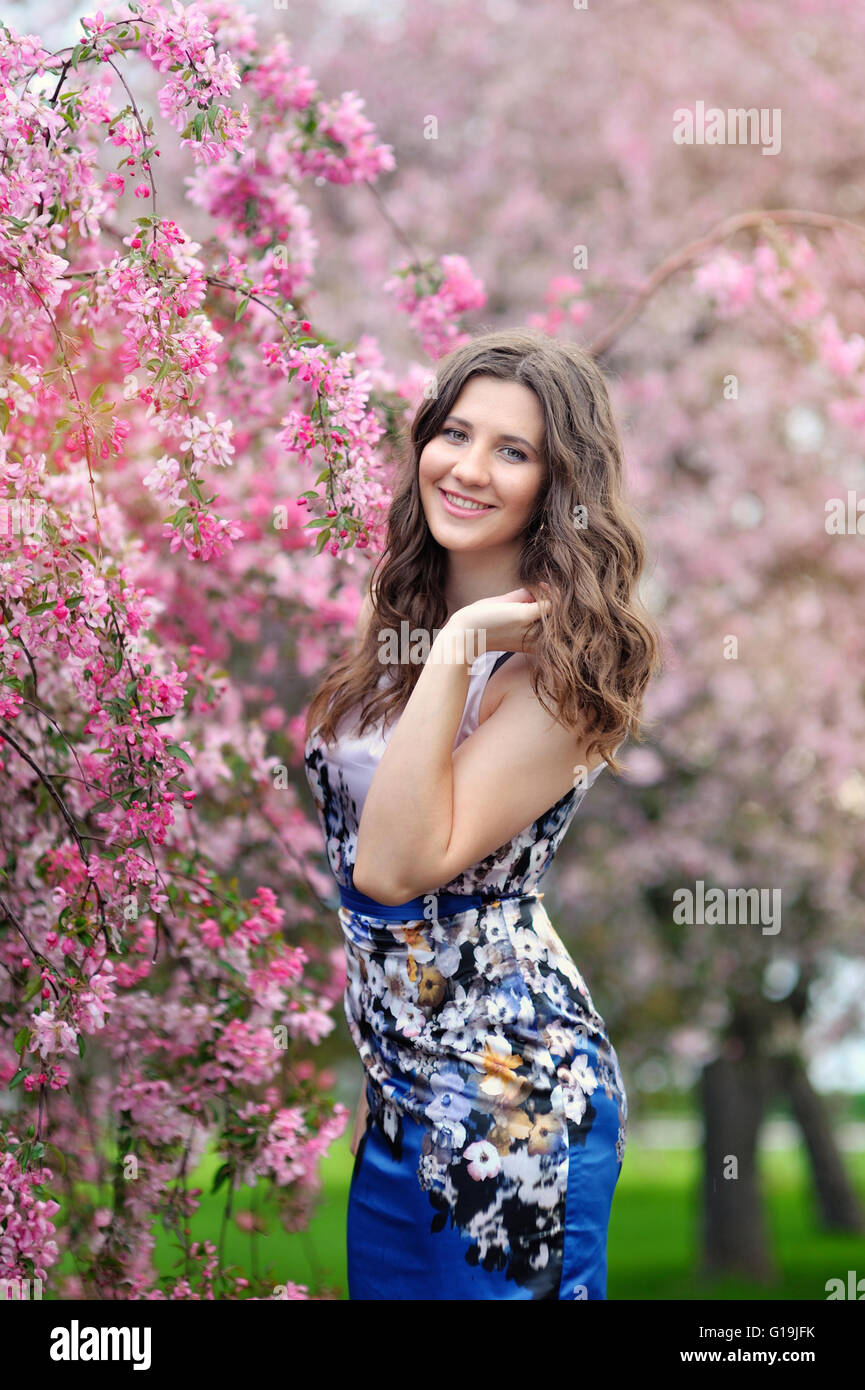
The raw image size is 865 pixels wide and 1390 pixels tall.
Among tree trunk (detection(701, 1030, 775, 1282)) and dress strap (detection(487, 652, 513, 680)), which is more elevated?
dress strap (detection(487, 652, 513, 680))

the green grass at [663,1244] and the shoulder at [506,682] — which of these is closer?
the shoulder at [506,682]

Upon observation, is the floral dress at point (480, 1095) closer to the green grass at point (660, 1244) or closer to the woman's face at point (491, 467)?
the woman's face at point (491, 467)

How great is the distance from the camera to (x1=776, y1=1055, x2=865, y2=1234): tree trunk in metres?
8.54

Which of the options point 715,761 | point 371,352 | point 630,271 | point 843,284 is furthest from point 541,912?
point 630,271

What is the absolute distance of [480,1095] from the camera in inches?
68.9

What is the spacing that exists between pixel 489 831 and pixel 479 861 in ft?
0.25

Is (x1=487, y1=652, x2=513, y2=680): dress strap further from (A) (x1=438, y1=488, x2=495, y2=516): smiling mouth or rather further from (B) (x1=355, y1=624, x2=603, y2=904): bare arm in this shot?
(A) (x1=438, y1=488, x2=495, y2=516): smiling mouth

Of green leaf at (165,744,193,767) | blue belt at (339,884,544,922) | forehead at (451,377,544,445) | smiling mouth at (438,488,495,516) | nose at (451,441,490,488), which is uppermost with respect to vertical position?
forehead at (451,377,544,445)

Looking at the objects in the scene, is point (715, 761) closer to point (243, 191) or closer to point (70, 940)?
point (243, 191)

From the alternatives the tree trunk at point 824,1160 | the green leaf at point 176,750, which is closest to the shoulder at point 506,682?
the green leaf at point 176,750

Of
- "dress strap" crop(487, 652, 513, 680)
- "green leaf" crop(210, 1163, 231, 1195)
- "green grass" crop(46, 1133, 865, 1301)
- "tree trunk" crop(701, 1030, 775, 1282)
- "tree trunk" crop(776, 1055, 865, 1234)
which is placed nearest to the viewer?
"dress strap" crop(487, 652, 513, 680)

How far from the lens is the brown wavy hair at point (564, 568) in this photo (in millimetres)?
1854

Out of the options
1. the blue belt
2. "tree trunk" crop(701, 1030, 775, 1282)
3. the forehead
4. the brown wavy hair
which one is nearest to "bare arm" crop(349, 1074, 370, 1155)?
the blue belt

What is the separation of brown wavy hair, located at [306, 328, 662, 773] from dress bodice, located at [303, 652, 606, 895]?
43 millimetres
